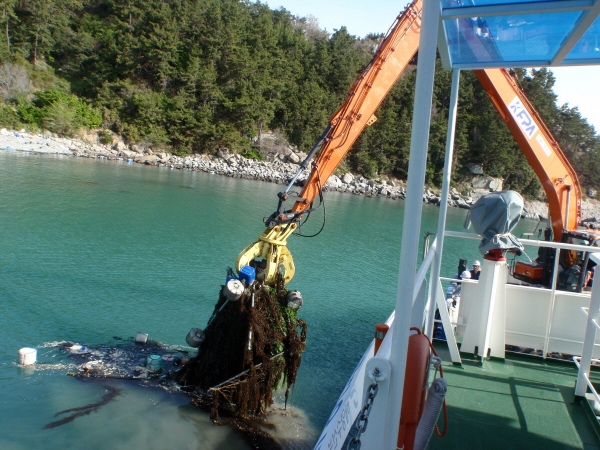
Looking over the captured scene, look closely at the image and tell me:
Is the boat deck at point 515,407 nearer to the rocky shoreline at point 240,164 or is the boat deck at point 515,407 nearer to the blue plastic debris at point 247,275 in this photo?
the blue plastic debris at point 247,275

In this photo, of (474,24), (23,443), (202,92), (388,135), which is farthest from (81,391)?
(388,135)

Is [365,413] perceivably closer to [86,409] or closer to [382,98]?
[86,409]

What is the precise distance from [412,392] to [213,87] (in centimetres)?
4136

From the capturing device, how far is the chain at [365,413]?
1.40m

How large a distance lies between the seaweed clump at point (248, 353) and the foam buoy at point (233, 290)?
8 cm

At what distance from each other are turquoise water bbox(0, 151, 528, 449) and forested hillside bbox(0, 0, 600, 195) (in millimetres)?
16608

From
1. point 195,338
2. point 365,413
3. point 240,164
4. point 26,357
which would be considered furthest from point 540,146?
point 240,164

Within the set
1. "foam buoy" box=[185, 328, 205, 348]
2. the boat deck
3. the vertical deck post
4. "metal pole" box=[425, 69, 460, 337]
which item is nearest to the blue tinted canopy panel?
"metal pole" box=[425, 69, 460, 337]

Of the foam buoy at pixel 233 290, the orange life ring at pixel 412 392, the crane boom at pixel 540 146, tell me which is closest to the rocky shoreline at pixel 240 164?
the crane boom at pixel 540 146

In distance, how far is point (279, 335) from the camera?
4.74 metres

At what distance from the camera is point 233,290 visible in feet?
14.7

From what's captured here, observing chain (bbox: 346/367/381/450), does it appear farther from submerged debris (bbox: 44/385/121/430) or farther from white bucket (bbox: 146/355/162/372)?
white bucket (bbox: 146/355/162/372)

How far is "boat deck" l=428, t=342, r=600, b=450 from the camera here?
2.85 metres

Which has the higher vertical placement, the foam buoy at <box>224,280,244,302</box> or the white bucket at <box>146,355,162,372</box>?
the foam buoy at <box>224,280,244,302</box>
